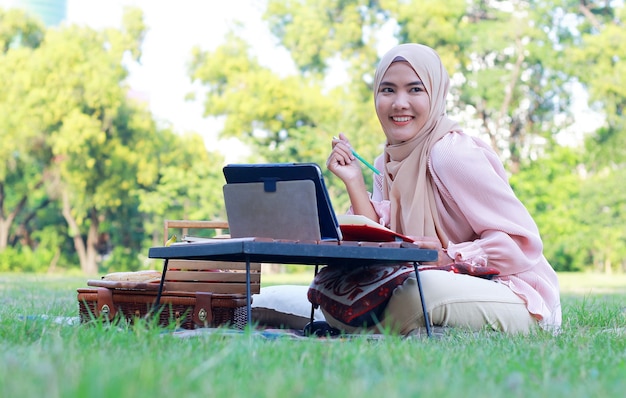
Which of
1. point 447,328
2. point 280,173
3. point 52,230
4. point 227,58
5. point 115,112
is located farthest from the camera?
point 52,230

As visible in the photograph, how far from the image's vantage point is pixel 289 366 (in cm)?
224

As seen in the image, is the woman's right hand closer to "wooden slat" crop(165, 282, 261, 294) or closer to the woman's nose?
the woman's nose

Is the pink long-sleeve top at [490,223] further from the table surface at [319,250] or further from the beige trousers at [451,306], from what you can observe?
the table surface at [319,250]

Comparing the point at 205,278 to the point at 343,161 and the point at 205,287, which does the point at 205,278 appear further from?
the point at 343,161

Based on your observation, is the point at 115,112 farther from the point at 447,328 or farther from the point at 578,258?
the point at 447,328

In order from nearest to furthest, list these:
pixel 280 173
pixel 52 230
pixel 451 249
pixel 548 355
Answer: pixel 548 355 < pixel 280 173 < pixel 451 249 < pixel 52 230

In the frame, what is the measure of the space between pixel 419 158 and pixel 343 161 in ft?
1.25

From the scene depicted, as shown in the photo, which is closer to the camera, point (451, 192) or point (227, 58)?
point (451, 192)

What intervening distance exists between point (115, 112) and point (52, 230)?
637cm

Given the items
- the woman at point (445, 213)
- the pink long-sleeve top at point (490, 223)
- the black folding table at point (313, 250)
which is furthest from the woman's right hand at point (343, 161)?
the black folding table at point (313, 250)

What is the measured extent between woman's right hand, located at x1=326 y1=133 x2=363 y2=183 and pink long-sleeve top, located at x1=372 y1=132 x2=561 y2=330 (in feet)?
1.25

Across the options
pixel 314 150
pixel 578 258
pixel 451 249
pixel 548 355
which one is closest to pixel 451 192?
pixel 451 249

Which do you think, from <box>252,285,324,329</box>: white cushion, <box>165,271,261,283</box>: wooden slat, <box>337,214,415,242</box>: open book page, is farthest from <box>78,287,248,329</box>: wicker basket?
<box>337,214,415,242</box>: open book page

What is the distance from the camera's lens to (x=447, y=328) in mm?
Answer: 3689
